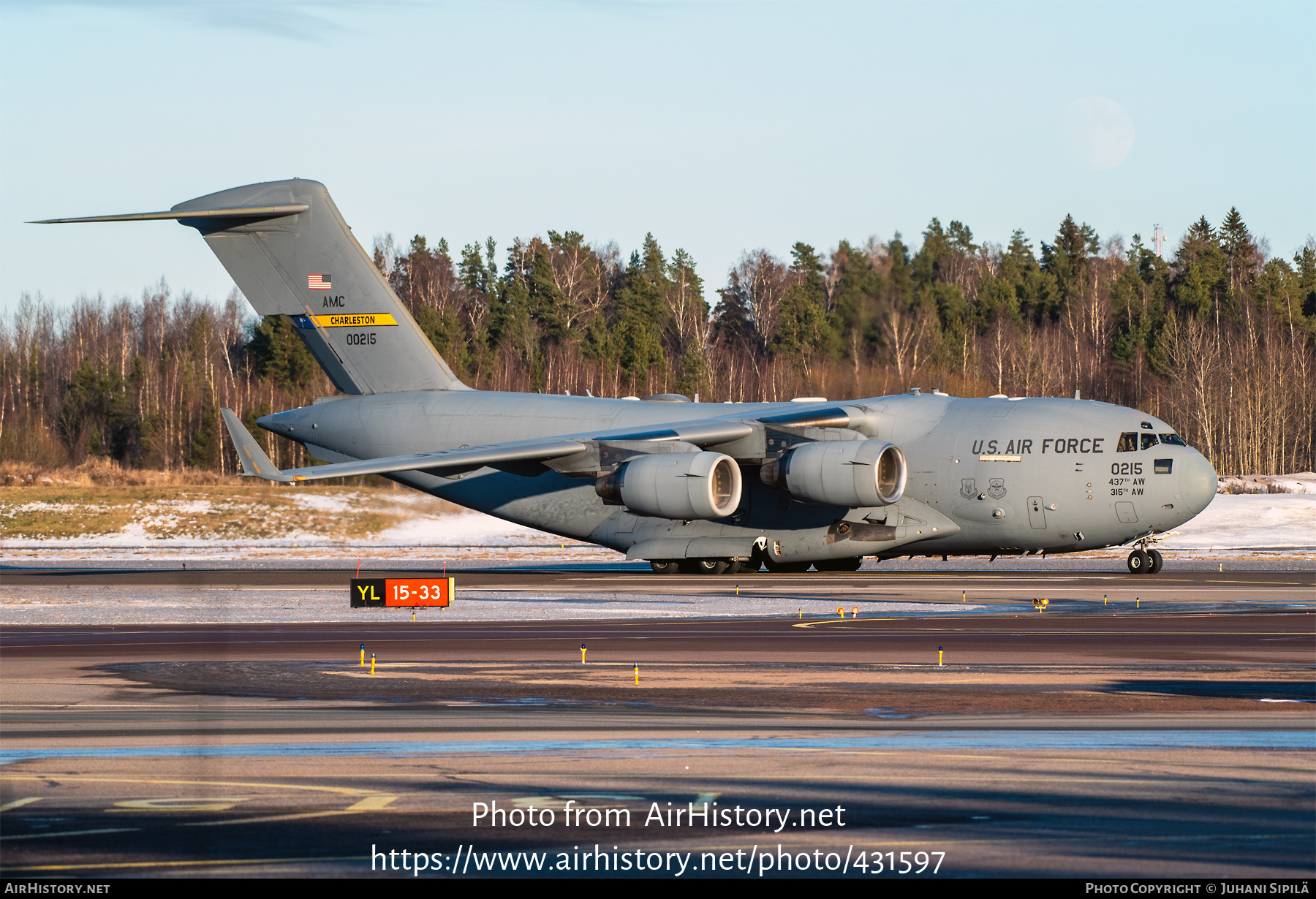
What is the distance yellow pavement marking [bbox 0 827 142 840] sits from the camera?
24.0 feet

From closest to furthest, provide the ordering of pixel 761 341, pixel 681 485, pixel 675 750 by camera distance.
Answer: pixel 675 750 → pixel 681 485 → pixel 761 341

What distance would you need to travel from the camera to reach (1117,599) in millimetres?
23250

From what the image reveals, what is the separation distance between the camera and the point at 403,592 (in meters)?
22.8

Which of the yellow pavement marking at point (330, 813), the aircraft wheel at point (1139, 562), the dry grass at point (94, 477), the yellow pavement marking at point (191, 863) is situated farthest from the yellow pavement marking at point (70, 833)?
the dry grass at point (94, 477)

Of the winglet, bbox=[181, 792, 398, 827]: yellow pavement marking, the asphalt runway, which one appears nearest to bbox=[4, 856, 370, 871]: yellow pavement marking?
the asphalt runway

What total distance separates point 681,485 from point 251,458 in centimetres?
824

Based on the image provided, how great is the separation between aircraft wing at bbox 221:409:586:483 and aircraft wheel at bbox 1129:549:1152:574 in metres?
11.3

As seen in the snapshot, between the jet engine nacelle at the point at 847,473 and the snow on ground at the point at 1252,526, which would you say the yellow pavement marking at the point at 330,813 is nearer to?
the jet engine nacelle at the point at 847,473

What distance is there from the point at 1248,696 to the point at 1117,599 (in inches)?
444

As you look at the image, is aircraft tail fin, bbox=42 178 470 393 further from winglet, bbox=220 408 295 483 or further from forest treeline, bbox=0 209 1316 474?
forest treeline, bbox=0 209 1316 474

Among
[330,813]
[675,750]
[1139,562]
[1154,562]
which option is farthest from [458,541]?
[330,813]

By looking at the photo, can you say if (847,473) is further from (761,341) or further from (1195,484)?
(761,341)

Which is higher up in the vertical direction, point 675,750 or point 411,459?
point 411,459
